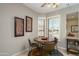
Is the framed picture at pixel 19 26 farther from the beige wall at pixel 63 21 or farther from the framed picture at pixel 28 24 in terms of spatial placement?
the beige wall at pixel 63 21

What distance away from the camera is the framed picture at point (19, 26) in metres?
1.62

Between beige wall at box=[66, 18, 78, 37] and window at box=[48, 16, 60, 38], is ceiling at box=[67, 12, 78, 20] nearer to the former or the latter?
beige wall at box=[66, 18, 78, 37]

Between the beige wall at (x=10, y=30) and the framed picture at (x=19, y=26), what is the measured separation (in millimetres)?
49

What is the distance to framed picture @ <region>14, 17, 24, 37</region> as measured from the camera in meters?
1.62

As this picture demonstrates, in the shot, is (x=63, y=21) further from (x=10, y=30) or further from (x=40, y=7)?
(x=10, y=30)

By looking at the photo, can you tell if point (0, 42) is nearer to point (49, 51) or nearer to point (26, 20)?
point (26, 20)

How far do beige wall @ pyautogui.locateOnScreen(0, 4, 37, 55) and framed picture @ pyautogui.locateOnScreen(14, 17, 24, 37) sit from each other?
0.16 feet

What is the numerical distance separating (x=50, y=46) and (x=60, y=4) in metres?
0.72

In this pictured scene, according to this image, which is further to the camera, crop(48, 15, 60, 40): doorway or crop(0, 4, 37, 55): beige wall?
crop(48, 15, 60, 40): doorway

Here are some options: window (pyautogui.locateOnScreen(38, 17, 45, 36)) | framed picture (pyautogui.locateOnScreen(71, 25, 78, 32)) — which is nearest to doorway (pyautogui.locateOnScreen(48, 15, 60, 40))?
window (pyautogui.locateOnScreen(38, 17, 45, 36))

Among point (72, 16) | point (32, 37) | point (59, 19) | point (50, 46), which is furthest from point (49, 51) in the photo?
point (72, 16)

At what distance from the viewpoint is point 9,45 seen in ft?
5.18

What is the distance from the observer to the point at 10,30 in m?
1.59

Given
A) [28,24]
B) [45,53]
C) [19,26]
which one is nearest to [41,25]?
[28,24]
